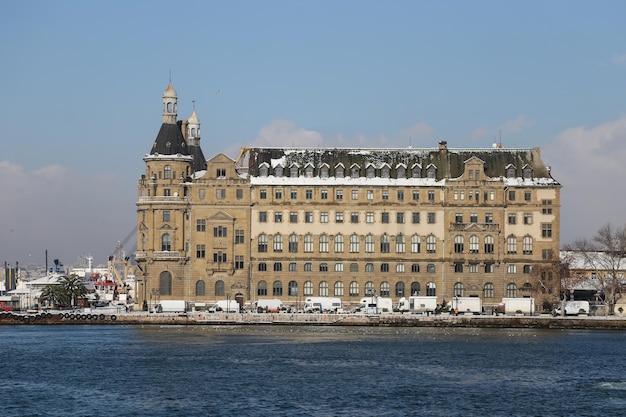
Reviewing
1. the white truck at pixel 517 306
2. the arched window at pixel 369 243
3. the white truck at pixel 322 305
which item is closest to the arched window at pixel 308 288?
the white truck at pixel 322 305

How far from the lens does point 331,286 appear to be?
164 meters

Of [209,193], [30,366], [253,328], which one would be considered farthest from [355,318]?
[30,366]

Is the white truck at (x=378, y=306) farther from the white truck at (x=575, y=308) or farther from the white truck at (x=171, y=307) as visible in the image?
the white truck at (x=171, y=307)

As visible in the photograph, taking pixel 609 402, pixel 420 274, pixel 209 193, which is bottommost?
pixel 609 402

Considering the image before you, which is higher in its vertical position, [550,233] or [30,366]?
[550,233]

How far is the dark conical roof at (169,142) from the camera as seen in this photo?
165375mm

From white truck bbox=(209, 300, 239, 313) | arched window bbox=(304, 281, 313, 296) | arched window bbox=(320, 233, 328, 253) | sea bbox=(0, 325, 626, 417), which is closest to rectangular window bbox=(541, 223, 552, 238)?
arched window bbox=(320, 233, 328, 253)

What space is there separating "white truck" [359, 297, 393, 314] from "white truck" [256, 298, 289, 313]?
9867 mm

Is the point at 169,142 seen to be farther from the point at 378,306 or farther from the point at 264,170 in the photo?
the point at 378,306

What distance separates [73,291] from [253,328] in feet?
180

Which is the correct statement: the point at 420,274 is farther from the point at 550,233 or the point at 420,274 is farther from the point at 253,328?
the point at 253,328

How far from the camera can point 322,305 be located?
158000 mm

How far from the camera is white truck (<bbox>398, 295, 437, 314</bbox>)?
155m

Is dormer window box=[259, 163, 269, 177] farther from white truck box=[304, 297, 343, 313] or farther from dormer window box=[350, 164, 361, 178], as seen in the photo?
white truck box=[304, 297, 343, 313]
